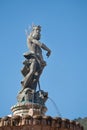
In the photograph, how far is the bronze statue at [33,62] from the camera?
62.3 ft

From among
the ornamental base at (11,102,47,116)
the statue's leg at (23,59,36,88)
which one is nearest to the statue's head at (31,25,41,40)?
the statue's leg at (23,59,36,88)

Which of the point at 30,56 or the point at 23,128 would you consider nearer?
the point at 23,128

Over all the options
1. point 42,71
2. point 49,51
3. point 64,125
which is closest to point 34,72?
point 42,71

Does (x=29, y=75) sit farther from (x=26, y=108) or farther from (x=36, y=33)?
(x=36, y=33)

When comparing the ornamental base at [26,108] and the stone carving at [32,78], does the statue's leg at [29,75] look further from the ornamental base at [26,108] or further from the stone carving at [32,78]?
the ornamental base at [26,108]

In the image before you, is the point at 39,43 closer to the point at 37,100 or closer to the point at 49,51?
the point at 49,51

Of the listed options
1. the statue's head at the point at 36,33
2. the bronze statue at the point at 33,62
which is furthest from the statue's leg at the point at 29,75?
the statue's head at the point at 36,33

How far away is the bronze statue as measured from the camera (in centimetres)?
1900

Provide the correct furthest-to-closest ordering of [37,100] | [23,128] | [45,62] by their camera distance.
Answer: [45,62]
[37,100]
[23,128]

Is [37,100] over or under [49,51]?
under

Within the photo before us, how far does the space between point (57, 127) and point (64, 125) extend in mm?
353

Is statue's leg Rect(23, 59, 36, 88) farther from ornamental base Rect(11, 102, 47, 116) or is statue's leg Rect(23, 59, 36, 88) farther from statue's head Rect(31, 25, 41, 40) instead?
statue's head Rect(31, 25, 41, 40)

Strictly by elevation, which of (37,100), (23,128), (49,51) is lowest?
(23,128)

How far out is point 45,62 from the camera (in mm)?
19562
